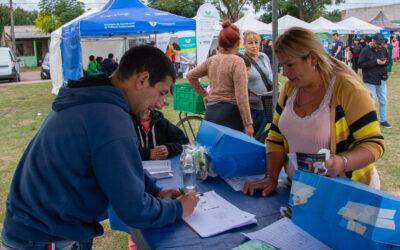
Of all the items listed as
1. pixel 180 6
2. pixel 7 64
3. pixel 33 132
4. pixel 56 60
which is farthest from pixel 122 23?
pixel 180 6

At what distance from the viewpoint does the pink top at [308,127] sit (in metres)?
1.78

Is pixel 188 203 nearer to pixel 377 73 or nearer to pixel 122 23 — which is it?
pixel 377 73

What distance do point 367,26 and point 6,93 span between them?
74.1 ft

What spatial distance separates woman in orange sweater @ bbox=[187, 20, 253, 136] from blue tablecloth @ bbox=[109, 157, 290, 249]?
156cm

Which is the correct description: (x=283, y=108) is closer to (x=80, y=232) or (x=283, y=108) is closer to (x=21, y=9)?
(x=80, y=232)

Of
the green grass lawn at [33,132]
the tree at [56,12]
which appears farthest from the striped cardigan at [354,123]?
the tree at [56,12]

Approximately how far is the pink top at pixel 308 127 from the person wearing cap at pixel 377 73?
5327mm

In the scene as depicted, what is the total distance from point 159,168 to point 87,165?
111 cm

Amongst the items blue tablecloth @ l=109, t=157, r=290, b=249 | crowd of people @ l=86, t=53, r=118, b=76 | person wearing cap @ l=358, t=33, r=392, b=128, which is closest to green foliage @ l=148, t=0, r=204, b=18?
crowd of people @ l=86, t=53, r=118, b=76

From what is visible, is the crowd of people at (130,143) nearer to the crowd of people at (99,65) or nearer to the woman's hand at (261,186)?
the woman's hand at (261,186)

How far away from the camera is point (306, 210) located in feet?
4.51

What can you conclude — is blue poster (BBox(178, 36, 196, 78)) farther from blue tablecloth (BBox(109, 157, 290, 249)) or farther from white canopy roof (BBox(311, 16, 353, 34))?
blue tablecloth (BBox(109, 157, 290, 249))

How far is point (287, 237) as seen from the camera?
138 centimetres

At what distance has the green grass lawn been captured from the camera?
383 centimetres
